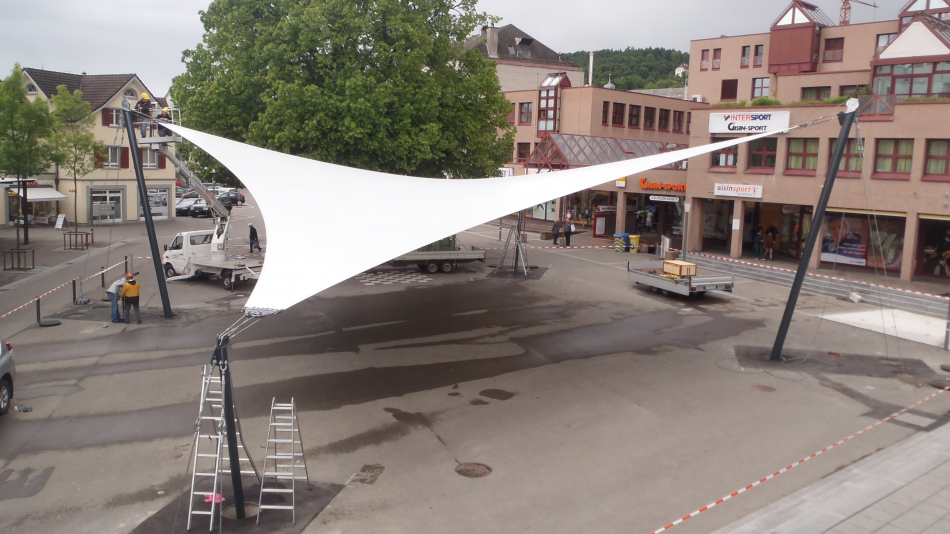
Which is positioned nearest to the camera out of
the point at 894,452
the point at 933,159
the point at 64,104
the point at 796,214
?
the point at 894,452

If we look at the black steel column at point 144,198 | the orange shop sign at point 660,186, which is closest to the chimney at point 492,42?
the orange shop sign at point 660,186

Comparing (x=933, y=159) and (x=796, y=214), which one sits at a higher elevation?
(x=933, y=159)

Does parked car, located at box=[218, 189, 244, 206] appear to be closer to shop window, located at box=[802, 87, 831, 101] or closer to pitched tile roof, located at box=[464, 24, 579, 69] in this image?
pitched tile roof, located at box=[464, 24, 579, 69]

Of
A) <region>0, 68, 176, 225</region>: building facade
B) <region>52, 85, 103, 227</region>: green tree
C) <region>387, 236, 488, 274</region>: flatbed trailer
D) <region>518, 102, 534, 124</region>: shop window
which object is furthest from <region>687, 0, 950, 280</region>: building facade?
<region>0, 68, 176, 225</region>: building facade

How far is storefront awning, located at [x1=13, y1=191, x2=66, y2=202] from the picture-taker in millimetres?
38344

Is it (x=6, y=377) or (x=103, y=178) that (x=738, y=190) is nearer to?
(x=6, y=377)

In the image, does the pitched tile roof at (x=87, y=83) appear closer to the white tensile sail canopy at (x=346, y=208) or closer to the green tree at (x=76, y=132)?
the green tree at (x=76, y=132)

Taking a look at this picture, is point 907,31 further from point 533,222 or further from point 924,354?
point 533,222

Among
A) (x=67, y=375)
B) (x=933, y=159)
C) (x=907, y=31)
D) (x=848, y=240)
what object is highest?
(x=907, y=31)

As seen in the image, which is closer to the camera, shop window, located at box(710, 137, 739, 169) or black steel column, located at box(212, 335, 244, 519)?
black steel column, located at box(212, 335, 244, 519)

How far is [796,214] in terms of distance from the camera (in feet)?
104

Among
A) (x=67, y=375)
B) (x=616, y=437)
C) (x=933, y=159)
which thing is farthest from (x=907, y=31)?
(x=67, y=375)

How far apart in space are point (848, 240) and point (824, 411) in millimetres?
19224

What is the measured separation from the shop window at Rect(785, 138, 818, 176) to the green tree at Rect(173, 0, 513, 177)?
13.3 metres
